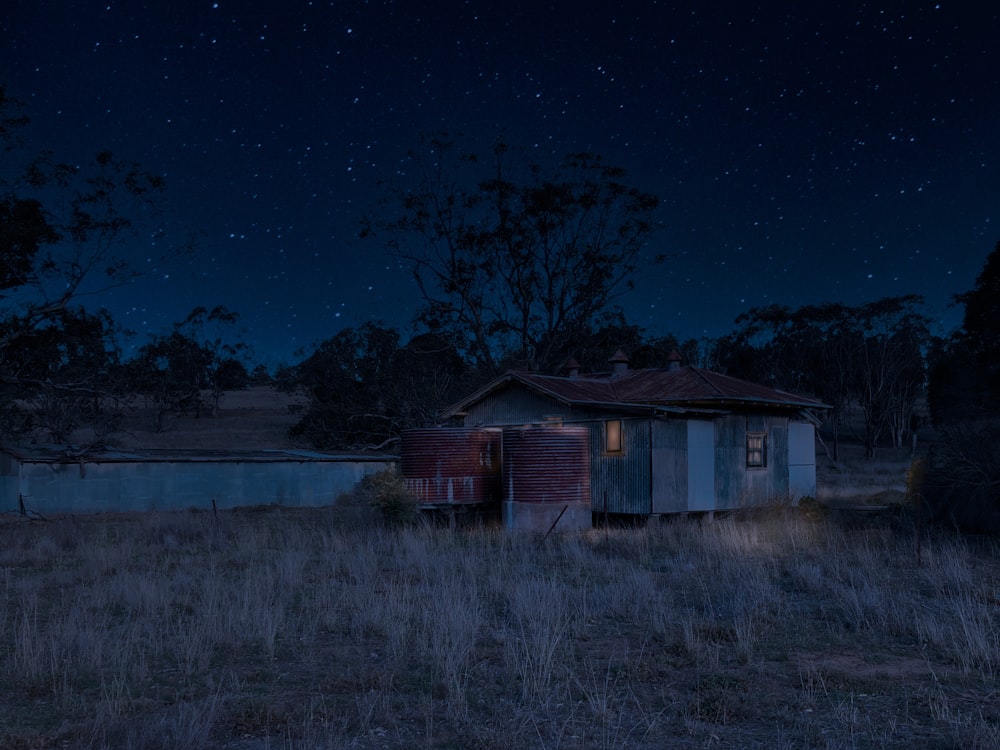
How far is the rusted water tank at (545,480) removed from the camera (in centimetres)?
2048

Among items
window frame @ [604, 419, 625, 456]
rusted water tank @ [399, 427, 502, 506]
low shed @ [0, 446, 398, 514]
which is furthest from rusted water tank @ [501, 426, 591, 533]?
low shed @ [0, 446, 398, 514]

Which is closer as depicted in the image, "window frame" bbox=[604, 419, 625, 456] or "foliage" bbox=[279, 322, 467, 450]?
"window frame" bbox=[604, 419, 625, 456]

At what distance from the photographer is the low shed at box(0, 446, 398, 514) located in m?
29.7

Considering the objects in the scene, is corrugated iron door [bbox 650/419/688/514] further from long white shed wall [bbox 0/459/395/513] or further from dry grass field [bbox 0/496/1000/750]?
long white shed wall [bbox 0/459/395/513]

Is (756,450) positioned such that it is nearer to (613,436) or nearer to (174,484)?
(613,436)

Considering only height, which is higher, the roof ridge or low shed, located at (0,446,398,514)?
the roof ridge

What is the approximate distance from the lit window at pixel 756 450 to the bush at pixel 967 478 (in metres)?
6.61

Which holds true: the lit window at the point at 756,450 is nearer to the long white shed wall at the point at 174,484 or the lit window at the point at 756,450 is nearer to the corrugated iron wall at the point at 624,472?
the corrugated iron wall at the point at 624,472

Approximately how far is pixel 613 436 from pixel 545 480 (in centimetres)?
274

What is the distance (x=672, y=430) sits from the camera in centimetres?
2188

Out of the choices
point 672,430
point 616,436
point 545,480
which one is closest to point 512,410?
point 616,436

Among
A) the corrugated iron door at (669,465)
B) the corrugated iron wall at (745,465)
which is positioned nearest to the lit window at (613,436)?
the corrugated iron door at (669,465)

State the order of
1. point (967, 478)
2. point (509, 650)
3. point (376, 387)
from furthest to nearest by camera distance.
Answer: point (376, 387), point (967, 478), point (509, 650)

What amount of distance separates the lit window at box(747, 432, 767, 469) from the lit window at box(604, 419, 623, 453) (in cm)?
452
